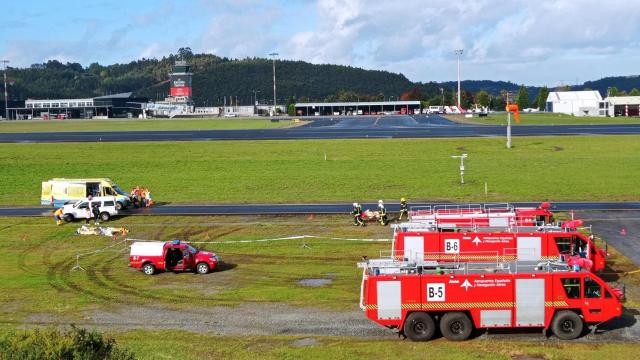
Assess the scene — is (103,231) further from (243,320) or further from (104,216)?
(243,320)

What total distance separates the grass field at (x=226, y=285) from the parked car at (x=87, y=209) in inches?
51.5

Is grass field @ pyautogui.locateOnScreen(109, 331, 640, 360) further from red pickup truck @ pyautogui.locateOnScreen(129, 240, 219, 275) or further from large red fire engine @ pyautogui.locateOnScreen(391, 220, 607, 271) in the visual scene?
red pickup truck @ pyautogui.locateOnScreen(129, 240, 219, 275)

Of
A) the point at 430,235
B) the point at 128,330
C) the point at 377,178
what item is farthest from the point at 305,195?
the point at 128,330

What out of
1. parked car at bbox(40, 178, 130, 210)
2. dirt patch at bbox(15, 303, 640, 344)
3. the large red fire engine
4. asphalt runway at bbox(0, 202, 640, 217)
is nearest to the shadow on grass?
dirt patch at bbox(15, 303, 640, 344)

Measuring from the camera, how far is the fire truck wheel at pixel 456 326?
1045 inches

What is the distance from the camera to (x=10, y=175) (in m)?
83.6

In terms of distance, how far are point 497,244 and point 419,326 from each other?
973 centimetres

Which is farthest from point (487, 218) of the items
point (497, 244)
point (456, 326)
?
point (456, 326)

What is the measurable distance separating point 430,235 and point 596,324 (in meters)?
10.0

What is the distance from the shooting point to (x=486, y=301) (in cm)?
2642

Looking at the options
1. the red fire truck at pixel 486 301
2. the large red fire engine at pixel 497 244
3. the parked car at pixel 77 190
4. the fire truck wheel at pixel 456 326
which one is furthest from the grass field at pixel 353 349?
the parked car at pixel 77 190

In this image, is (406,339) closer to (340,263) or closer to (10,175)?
(340,263)

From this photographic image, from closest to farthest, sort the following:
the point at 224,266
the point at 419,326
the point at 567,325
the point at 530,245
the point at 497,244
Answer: the point at 567,325
the point at 419,326
the point at 530,245
the point at 497,244
the point at 224,266

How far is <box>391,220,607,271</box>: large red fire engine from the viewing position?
113 ft
